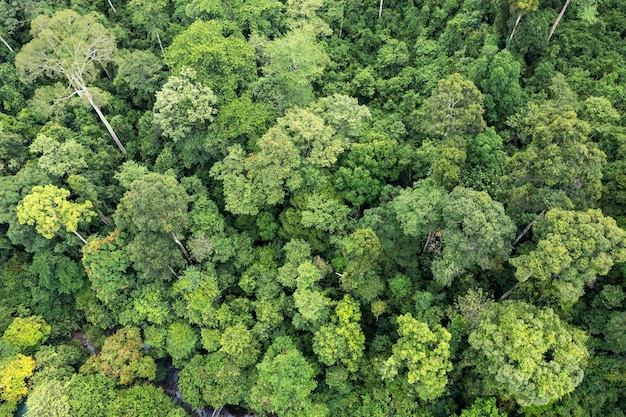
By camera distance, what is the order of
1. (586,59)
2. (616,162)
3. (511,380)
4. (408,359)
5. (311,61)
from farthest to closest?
(311,61), (586,59), (616,162), (408,359), (511,380)

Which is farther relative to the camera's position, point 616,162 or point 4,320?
point 4,320

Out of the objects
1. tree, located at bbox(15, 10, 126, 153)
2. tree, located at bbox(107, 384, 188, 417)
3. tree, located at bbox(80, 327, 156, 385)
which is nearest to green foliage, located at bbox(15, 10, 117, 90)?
tree, located at bbox(15, 10, 126, 153)

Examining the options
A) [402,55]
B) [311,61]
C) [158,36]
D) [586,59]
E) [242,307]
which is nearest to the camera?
[242,307]

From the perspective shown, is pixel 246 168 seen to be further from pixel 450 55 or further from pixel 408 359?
pixel 450 55

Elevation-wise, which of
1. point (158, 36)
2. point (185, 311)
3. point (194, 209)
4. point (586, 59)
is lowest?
point (185, 311)

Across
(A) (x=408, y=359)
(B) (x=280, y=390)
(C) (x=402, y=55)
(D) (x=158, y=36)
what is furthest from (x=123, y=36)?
(A) (x=408, y=359)

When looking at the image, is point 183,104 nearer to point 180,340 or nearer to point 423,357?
point 180,340

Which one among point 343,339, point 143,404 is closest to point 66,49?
point 143,404
